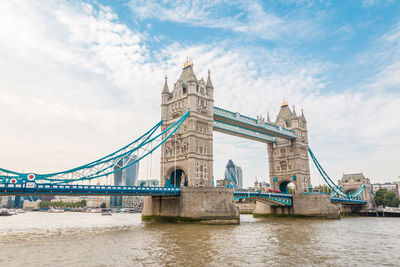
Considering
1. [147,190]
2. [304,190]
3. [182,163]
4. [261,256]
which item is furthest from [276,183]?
[261,256]

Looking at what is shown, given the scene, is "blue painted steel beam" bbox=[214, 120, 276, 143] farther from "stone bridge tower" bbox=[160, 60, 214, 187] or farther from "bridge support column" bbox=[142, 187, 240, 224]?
"bridge support column" bbox=[142, 187, 240, 224]

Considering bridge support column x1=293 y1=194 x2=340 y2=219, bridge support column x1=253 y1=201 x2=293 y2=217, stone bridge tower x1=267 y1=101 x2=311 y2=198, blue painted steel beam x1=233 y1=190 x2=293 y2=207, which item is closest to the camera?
blue painted steel beam x1=233 y1=190 x2=293 y2=207

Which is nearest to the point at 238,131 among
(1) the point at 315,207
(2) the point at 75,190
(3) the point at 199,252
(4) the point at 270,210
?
(4) the point at 270,210

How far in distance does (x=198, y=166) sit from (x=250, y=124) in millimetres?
14616

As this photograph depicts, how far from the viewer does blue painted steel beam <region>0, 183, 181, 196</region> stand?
26.7m

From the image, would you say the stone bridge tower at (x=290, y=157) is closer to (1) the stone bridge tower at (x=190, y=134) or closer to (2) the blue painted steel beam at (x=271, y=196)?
(2) the blue painted steel beam at (x=271, y=196)

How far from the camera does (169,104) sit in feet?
147

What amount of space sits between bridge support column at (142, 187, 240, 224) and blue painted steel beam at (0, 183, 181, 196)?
1.58m

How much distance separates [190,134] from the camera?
40281 millimetres

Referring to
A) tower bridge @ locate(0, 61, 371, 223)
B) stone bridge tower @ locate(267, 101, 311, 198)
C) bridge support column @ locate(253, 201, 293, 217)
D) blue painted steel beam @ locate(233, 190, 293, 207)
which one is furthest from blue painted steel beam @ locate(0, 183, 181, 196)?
stone bridge tower @ locate(267, 101, 311, 198)

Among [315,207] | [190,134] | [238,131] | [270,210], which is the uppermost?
[238,131]

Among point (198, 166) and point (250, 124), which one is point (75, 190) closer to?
point (198, 166)

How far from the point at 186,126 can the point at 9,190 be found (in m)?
22.3

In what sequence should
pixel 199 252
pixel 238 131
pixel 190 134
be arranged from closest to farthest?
pixel 199 252 < pixel 190 134 < pixel 238 131
